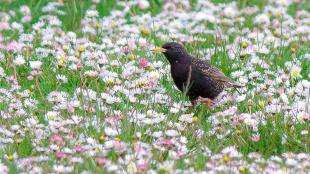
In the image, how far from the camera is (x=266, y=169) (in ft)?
20.5

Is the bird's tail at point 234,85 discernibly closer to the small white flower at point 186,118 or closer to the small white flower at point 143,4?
the small white flower at point 186,118

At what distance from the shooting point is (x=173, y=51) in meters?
8.56

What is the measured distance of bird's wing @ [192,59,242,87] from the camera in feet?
27.8

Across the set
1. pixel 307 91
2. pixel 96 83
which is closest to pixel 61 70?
pixel 96 83

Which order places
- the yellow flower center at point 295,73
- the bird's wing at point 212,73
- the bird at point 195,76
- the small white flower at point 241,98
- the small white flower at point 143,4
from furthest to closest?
the small white flower at point 143,4 → the yellow flower center at point 295,73 → the bird's wing at point 212,73 → the bird at point 195,76 → the small white flower at point 241,98

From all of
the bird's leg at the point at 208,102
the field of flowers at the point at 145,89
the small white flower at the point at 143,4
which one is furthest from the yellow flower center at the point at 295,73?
the small white flower at the point at 143,4

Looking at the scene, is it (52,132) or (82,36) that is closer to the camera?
(52,132)

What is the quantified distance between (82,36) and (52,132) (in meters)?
3.51

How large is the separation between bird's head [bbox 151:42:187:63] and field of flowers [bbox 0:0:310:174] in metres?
0.20

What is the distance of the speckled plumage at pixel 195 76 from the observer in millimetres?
8383

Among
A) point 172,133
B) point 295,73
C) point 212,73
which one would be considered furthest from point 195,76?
point 172,133

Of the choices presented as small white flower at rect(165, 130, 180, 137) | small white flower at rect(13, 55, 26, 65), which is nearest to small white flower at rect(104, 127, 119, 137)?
small white flower at rect(165, 130, 180, 137)

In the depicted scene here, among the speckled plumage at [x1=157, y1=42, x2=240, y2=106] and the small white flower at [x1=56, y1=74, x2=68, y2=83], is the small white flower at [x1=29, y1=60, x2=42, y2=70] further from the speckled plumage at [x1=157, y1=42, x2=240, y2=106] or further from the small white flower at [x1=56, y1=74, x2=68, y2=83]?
the speckled plumage at [x1=157, y1=42, x2=240, y2=106]

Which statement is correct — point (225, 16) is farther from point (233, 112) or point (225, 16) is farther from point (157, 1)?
point (233, 112)
